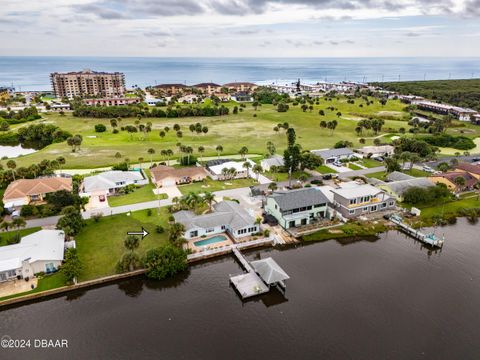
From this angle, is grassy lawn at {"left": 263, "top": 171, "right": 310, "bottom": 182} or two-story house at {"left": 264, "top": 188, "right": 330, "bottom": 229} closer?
two-story house at {"left": 264, "top": 188, "right": 330, "bottom": 229}

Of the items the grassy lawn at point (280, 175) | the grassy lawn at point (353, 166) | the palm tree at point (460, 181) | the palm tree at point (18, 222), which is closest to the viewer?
the palm tree at point (18, 222)

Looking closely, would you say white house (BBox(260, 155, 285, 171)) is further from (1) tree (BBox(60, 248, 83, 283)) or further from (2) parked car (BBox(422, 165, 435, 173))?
(1) tree (BBox(60, 248, 83, 283))

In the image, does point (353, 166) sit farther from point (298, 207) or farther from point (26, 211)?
point (26, 211)

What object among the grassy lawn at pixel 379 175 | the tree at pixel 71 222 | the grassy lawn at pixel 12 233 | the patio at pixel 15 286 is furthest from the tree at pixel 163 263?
the grassy lawn at pixel 379 175

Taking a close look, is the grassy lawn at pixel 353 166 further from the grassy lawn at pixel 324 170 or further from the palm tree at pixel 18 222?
the palm tree at pixel 18 222

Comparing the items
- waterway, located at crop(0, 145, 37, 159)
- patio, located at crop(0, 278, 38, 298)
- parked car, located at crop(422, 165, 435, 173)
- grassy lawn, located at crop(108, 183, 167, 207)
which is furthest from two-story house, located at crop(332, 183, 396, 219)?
waterway, located at crop(0, 145, 37, 159)

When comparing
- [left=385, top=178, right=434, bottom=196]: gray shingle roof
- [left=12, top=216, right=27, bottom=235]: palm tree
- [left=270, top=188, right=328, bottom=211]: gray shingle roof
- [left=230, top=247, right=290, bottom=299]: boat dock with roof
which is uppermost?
[left=270, top=188, right=328, bottom=211]: gray shingle roof
